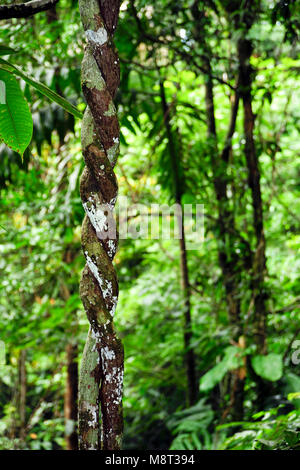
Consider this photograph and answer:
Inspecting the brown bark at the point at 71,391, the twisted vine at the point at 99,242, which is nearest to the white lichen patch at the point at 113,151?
the twisted vine at the point at 99,242

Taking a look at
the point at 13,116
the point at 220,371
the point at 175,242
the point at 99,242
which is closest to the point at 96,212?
the point at 99,242

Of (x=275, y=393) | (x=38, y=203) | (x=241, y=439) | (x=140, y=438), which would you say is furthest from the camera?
(x=140, y=438)

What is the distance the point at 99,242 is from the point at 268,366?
101 cm

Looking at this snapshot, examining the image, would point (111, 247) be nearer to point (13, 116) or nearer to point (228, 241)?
point (13, 116)

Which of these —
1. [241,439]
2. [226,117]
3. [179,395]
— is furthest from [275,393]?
[226,117]

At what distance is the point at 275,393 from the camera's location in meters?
1.44

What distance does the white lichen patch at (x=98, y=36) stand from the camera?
40 centimetres

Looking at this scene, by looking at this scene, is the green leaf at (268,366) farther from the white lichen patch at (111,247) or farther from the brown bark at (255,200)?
the white lichen patch at (111,247)

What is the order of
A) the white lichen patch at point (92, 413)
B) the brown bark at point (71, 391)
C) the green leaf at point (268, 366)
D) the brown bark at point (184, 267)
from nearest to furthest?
the white lichen patch at point (92, 413)
the green leaf at point (268, 366)
the brown bark at point (184, 267)
the brown bark at point (71, 391)

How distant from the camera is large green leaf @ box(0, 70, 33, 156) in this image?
0.44 m

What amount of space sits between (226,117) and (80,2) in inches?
81.4

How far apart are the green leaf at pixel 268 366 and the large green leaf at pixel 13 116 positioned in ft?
3.29

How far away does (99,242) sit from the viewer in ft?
1.30
